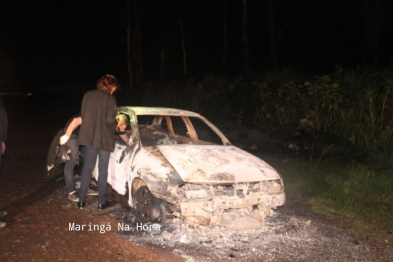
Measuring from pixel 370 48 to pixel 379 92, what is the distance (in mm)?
13221

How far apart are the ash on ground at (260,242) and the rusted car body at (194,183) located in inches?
7.9

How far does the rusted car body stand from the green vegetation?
4.69 ft

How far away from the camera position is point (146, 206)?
504cm

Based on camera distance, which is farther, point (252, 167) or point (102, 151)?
point (102, 151)

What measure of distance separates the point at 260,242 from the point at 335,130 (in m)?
5.68

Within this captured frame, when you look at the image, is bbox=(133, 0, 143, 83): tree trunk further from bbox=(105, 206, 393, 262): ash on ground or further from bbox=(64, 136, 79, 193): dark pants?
bbox=(105, 206, 393, 262): ash on ground

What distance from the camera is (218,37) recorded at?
38125mm

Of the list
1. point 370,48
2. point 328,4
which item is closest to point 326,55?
point 328,4

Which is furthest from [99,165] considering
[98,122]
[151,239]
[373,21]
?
[373,21]

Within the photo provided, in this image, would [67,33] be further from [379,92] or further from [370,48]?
[379,92]

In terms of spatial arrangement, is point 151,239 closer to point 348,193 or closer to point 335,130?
point 348,193

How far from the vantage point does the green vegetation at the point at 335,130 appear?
643 centimetres

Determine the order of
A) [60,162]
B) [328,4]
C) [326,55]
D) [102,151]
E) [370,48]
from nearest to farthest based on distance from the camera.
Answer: [102,151] < [60,162] < [370,48] < [328,4] < [326,55]

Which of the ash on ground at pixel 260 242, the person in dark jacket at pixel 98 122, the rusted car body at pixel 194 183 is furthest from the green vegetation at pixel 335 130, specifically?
the person in dark jacket at pixel 98 122
